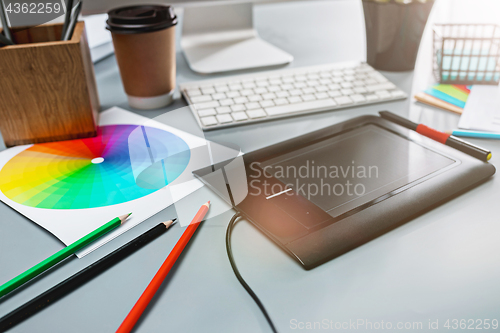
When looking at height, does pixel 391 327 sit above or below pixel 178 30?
below

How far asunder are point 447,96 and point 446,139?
199mm

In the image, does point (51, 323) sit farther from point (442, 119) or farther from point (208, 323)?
point (442, 119)

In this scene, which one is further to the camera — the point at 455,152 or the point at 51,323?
the point at 455,152

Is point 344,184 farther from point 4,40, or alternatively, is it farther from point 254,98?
point 4,40

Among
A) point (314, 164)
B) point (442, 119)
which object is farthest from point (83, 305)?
point (442, 119)

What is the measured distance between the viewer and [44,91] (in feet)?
1.70

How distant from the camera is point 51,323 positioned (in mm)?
301

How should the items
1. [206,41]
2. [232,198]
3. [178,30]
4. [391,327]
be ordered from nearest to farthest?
[391,327] → [232,198] → [206,41] → [178,30]

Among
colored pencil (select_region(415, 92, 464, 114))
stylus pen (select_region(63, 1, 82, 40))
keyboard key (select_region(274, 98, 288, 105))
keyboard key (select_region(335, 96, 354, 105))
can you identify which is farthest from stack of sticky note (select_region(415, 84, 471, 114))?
stylus pen (select_region(63, 1, 82, 40))

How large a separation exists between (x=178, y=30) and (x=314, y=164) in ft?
2.45

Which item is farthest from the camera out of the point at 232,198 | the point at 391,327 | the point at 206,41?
the point at 206,41

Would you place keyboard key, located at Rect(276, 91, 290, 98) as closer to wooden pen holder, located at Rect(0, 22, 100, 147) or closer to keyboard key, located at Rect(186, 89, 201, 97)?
keyboard key, located at Rect(186, 89, 201, 97)

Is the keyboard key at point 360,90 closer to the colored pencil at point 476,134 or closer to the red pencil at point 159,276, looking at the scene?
the colored pencil at point 476,134

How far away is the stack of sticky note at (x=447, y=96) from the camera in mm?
624
